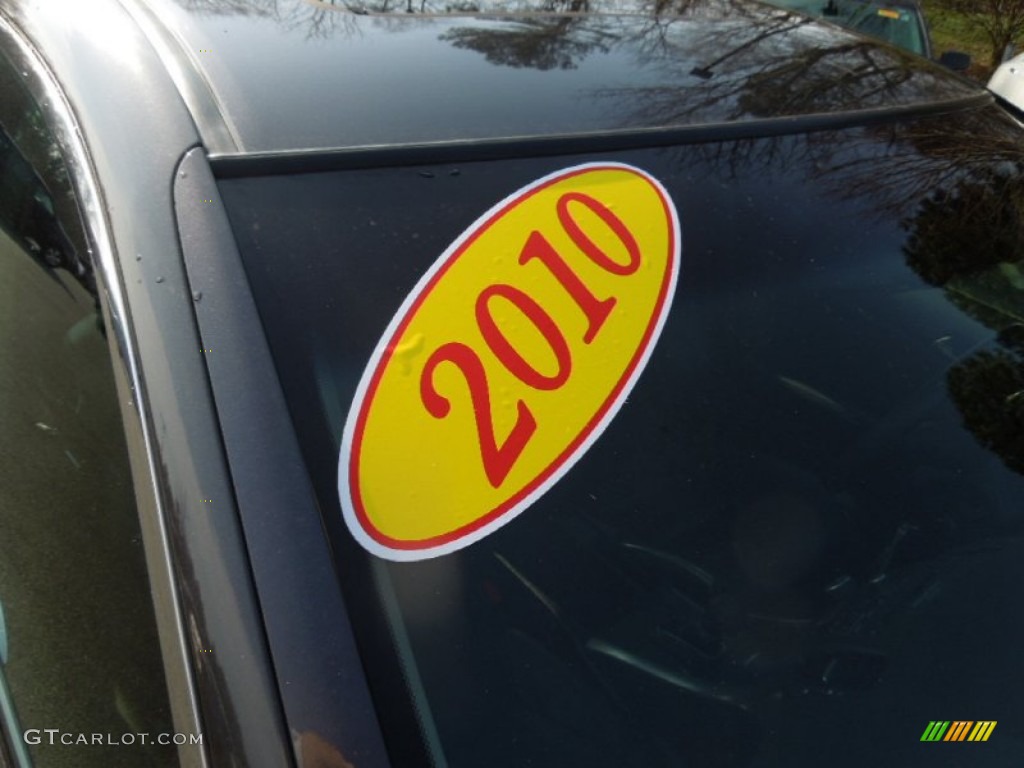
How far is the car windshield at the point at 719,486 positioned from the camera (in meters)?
1.02

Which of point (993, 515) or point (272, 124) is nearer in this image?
point (272, 124)

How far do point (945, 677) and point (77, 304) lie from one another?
3.54 ft

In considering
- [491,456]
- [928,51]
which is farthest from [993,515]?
[928,51]

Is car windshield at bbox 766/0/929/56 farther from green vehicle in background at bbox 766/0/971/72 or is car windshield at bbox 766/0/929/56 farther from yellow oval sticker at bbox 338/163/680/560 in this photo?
yellow oval sticker at bbox 338/163/680/560

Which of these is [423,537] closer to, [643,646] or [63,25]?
[643,646]

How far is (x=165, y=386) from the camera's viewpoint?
961mm

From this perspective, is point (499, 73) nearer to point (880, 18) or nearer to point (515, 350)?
point (515, 350)

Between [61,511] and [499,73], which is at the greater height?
[499,73]

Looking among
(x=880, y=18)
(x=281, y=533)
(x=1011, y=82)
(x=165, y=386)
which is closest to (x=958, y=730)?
(x=281, y=533)

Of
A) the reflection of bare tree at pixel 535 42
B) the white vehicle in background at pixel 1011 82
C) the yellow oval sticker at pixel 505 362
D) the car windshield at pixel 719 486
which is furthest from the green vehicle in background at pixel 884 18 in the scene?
the yellow oval sticker at pixel 505 362

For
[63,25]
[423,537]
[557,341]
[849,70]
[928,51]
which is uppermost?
[63,25]

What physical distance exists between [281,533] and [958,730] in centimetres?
80

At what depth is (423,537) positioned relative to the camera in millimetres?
1005

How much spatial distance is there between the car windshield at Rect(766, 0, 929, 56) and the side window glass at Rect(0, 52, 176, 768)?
4627 mm
